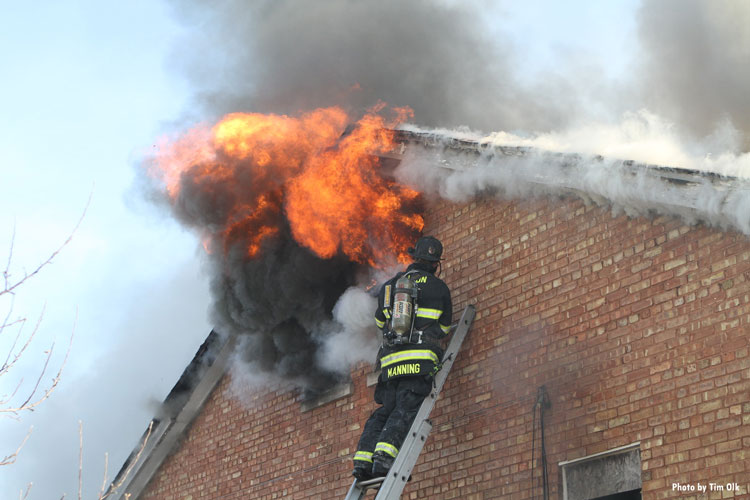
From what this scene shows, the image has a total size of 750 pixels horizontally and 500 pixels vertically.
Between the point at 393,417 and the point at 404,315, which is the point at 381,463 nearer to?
the point at 393,417

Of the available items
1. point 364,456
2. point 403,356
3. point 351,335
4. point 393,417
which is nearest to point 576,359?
point 403,356

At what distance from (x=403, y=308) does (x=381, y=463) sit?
Result: 3.95 ft

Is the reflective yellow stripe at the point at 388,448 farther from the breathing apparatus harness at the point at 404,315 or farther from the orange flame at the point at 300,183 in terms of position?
the orange flame at the point at 300,183

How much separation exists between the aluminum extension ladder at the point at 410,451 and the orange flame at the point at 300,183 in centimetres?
150

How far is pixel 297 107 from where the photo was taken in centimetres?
958

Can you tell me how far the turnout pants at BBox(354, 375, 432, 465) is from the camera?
680 cm

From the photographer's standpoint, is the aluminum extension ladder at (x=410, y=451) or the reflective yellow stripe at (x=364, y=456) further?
the reflective yellow stripe at (x=364, y=456)

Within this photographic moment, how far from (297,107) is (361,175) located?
140 cm

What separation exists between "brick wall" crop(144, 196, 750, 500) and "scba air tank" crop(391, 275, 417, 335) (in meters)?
0.78

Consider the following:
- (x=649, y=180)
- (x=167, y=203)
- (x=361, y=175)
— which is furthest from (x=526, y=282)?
(x=167, y=203)

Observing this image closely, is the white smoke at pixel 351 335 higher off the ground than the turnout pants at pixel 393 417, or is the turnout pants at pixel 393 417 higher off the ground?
the white smoke at pixel 351 335

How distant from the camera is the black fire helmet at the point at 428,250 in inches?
295

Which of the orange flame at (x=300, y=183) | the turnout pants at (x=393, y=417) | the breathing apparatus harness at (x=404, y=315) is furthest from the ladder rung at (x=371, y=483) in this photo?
the orange flame at (x=300, y=183)

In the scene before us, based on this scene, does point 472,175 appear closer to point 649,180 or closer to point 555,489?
point 649,180
